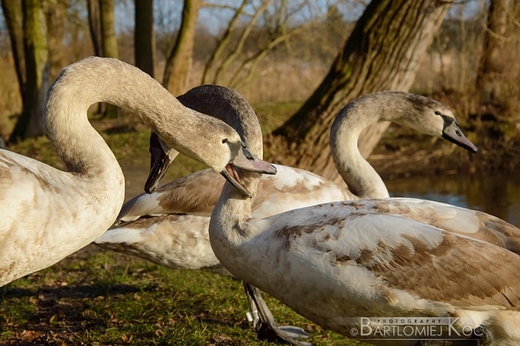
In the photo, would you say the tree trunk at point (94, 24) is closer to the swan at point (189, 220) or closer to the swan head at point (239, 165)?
the swan at point (189, 220)

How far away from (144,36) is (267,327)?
1110 cm

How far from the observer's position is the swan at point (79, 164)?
3.37m

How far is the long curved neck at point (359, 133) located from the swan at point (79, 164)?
1.99m

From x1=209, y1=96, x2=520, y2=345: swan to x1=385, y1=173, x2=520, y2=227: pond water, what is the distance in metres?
5.90

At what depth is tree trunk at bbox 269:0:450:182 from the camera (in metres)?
7.80

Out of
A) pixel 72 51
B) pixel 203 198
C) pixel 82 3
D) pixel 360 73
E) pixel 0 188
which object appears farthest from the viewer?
pixel 72 51

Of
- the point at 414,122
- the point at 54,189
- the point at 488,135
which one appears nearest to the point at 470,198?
the point at 488,135

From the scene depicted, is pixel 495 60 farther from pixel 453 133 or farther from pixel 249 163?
pixel 249 163

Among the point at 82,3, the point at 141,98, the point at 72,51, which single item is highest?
the point at 141,98

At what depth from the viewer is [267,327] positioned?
4.91 metres

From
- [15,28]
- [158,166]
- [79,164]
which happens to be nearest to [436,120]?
Result: [158,166]

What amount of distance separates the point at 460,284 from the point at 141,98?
1.94 m

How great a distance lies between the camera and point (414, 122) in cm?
576

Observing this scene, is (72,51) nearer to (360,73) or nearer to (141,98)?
(360,73)
